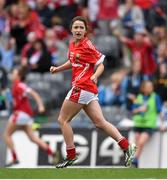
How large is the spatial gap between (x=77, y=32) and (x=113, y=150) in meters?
5.64

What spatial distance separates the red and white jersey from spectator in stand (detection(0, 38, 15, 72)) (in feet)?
26.7

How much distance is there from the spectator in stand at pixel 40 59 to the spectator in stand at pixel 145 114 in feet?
10.3

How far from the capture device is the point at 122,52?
70.5ft

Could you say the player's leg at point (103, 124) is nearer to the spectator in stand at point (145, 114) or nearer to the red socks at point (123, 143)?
the red socks at point (123, 143)

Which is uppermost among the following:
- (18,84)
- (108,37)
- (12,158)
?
(108,37)

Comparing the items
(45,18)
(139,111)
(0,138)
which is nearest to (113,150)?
(139,111)

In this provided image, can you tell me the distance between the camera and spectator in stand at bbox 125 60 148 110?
19172 mm

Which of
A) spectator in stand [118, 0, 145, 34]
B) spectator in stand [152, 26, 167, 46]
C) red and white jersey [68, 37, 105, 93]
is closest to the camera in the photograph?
red and white jersey [68, 37, 105, 93]

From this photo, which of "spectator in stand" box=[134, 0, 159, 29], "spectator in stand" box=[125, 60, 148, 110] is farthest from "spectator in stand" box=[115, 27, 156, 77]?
A: "spectator in stand" box=[134, 0, 159, 29]

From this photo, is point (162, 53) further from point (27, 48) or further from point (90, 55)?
point (90, 55)

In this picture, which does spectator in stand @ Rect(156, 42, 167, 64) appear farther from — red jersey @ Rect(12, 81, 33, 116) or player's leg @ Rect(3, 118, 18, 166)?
player's leg @ Rect(3, 118, 18, 166)

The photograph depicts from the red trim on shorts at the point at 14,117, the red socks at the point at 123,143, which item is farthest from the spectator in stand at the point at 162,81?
the red socks at the point at 123,143

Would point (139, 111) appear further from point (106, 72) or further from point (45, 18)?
point (45, 18)

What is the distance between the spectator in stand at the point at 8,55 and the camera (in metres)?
→ 21.2
